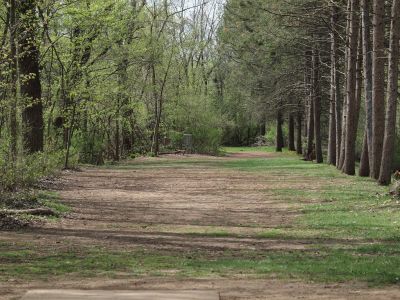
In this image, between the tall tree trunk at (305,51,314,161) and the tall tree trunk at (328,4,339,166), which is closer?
the tall tree trunk at (328,4,339,166)

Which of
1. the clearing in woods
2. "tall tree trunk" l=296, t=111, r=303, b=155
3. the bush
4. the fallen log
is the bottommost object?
the clearing in woods

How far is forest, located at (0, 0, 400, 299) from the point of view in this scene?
44.0 feet

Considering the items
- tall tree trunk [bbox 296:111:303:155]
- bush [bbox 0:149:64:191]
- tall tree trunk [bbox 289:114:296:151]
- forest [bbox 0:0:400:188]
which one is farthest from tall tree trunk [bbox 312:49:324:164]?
bush [bbox 0:149:64:191]

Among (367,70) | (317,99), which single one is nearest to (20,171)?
Answer: (367,70)

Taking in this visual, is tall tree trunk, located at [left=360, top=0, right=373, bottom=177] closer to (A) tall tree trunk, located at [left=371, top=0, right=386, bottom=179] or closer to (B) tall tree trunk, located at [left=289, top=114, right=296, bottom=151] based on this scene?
(A) tall tree trunk, located at [left=371, top=0, right=386, bottom=179]

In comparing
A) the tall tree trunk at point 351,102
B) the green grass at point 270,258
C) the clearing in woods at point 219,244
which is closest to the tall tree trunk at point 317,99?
the tall tree trunk at point 351,102

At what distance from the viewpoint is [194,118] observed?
166ft

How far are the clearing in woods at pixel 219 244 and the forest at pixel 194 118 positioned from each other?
0.09m

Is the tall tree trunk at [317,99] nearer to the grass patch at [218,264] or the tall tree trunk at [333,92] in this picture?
the tall tree trunk at [333,92]

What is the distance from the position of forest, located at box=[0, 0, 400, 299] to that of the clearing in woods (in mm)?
94

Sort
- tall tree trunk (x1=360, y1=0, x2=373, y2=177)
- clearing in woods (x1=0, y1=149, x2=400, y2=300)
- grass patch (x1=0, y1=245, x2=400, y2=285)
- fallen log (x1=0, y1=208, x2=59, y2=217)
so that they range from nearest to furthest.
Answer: clearing in woods (x1=0, y1=149, x2=400, y2=300), grass patch (x1=0, y1=245, x2=400, y2=285), fallen log (x1=0, y1=208, x2=59, y2=217), tall tree trunk (x1=360, y1=0, x2=373, y2=177)

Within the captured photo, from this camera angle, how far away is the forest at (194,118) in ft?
44.0

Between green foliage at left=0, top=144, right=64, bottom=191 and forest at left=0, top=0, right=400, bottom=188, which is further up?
→ forest at left=0, top=0, right=400, bottom=188

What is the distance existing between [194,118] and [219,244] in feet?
132
